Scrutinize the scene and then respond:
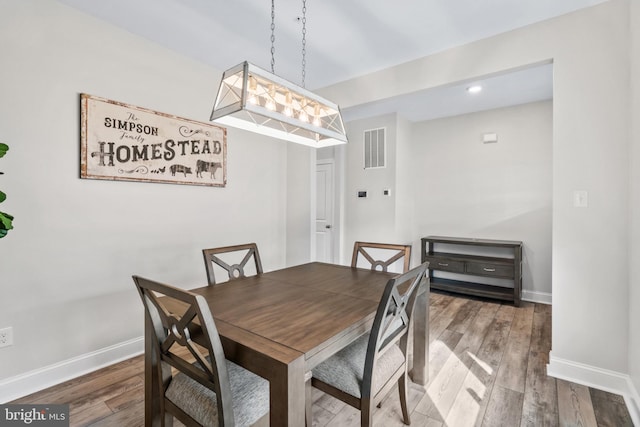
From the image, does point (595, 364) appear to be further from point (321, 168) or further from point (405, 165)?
point (321, 168)

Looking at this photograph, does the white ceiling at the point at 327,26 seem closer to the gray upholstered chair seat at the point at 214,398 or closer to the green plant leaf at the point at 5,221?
the green plant leaf at the point at 5,221

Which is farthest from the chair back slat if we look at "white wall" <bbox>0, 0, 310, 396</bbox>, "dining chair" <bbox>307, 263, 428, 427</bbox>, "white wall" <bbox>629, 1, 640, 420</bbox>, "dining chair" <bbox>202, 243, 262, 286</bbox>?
"white wall" <bbox>0, 0, 310, 396</bbox>


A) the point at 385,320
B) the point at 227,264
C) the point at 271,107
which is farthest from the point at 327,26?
the point at 385,320

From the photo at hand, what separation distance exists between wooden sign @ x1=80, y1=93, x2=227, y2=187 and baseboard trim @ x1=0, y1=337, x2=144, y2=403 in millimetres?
1291

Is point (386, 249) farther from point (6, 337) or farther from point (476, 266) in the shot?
point (6, 337)

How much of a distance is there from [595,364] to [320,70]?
126 inches

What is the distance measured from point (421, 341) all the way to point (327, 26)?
2356mm

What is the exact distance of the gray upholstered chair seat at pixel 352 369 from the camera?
1.32 m

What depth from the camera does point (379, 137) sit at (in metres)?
4.36

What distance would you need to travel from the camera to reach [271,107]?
1564 mm

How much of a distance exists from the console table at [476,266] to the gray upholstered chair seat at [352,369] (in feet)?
8.95

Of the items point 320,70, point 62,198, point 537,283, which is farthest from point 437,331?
point 62,198

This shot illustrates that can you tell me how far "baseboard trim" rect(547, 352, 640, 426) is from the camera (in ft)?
5.91

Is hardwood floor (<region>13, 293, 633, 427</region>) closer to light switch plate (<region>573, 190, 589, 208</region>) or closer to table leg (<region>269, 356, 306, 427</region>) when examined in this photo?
table leg (<region>269, 356, 306, 427</region>)
